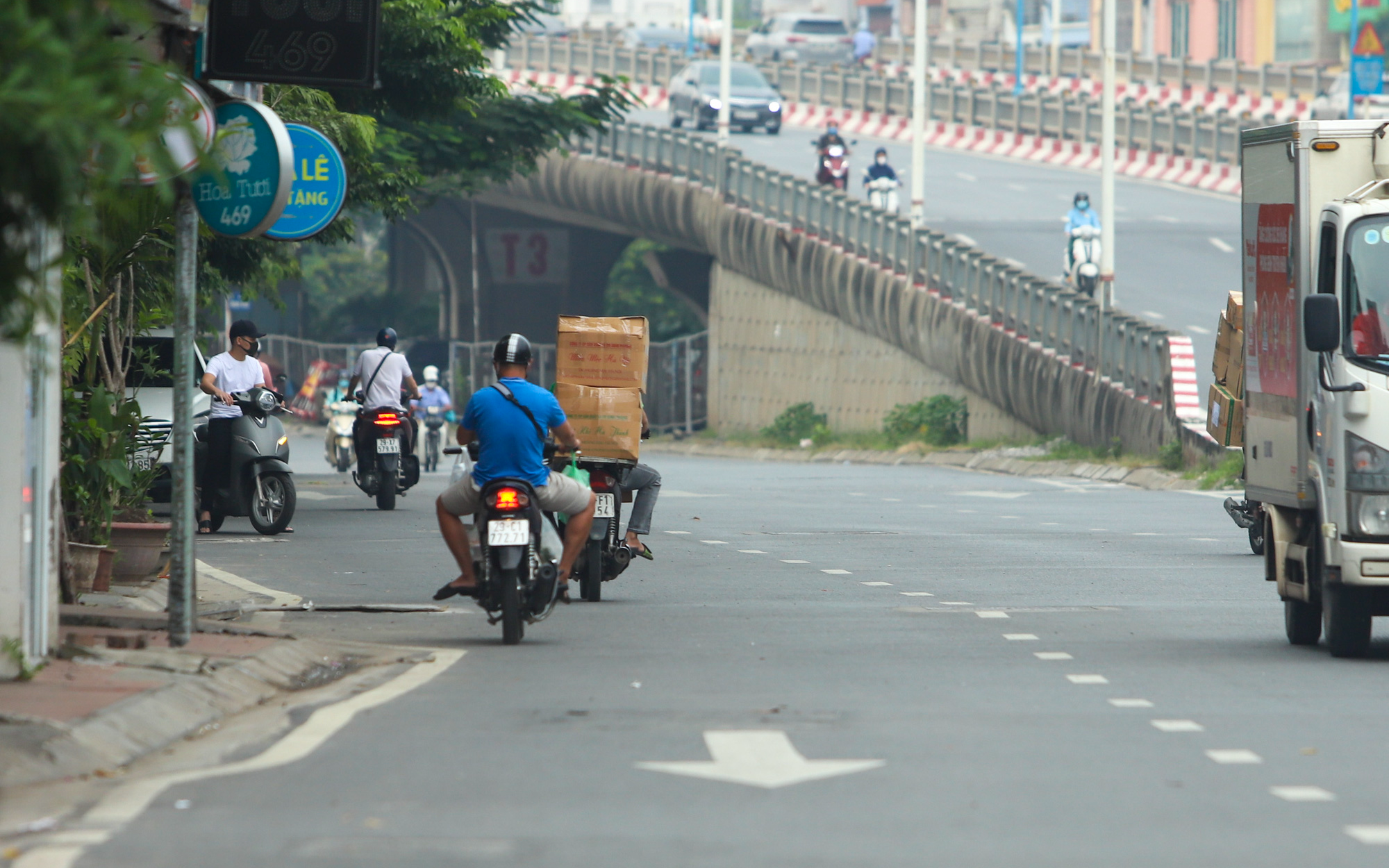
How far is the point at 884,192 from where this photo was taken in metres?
48.3

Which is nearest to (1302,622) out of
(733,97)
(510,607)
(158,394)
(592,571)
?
(510,607)

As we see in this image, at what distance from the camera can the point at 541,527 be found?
37.8 feet

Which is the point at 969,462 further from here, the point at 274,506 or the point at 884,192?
the point at 274,506

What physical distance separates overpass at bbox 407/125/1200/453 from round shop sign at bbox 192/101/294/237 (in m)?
17.9

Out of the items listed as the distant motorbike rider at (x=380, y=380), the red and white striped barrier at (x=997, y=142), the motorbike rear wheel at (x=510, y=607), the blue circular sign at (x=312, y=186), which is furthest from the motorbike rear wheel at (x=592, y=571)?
the red and white striped barrier at (x=997, y=142)

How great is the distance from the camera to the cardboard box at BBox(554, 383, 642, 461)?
13750 millimetres

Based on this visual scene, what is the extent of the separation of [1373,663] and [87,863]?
7071 mm

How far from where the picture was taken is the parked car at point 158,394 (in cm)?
1639

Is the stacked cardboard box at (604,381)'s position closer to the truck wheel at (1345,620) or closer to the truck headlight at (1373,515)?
the truck wheel at (1345,620)

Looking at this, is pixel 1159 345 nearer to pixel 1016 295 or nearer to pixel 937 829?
pixel 1016 295

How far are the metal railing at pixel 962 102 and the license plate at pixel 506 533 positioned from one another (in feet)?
142

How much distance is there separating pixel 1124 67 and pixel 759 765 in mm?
67924

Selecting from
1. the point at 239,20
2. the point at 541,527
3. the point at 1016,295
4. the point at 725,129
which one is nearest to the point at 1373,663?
the point at 541,527

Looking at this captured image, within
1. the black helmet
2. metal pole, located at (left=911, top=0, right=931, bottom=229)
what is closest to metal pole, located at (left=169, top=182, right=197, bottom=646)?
the black helmet
